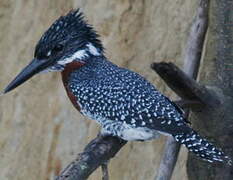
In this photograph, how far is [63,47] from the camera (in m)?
3.49

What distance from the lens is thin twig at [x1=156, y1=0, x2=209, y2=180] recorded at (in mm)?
3279

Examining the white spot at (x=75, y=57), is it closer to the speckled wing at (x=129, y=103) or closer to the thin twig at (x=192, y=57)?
the speckled wing at (x=129, y=103)

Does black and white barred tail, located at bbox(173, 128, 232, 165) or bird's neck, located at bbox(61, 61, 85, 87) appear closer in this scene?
black and white barred tail, located at bbox(173, 128, 232, 165)

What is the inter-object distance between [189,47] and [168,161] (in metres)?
0.44

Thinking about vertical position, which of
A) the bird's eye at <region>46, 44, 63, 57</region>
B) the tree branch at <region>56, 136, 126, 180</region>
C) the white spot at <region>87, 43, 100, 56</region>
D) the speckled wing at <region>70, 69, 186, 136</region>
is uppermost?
the white spot at <region>87, 43, 100, 56</region>

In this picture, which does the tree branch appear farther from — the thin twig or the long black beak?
the long black beak

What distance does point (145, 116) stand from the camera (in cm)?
321

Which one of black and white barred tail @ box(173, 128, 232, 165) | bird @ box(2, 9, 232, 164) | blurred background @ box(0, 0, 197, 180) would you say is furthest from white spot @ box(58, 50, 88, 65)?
black and white barred tail @ box(173, 128, 232, 165)

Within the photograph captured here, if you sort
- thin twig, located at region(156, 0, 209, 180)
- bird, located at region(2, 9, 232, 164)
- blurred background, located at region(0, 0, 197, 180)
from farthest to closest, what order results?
blurred background, located at region(0, 0, 197, 180)
thin twig, located at region(156, 0, 209, 180)
bird, located at region(2, 9, 232, 164)

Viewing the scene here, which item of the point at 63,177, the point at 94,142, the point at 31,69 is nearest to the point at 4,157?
the point at 31,69

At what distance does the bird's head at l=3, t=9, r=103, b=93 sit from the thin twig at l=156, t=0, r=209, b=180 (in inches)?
16.1

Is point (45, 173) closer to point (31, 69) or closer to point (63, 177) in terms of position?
point (31, 69)

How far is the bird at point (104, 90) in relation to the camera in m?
3.14

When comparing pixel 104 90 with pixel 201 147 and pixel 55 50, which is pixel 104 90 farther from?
pixel 201 147
